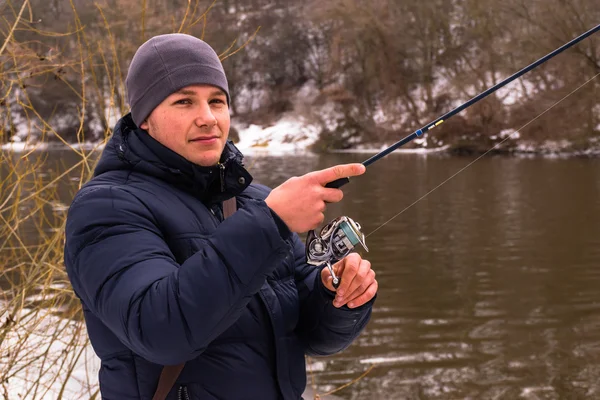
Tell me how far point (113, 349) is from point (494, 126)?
2371cm

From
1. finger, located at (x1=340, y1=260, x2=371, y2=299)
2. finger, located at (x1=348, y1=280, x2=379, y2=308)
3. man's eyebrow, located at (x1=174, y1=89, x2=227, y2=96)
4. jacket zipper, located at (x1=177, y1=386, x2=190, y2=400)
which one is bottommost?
jacket zipper, located at (x1=177, y1=386, x2=190, y2=400)

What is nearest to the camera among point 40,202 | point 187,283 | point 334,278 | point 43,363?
point 187,283

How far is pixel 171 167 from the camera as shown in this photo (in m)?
1.42

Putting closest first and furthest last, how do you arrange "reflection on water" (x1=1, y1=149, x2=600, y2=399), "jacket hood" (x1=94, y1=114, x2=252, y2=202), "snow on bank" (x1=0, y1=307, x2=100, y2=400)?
"jacket hood" (x1=94, y1=114, x2=252, y2=202) → "snow on bank" (x1=0, y1=307, x2=100, y2=400) → "reflection on water" (x1=1, y1=149, x2=600, y2=399)

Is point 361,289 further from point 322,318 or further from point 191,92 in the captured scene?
point 191,92

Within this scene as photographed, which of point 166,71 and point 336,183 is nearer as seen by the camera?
point 336,183

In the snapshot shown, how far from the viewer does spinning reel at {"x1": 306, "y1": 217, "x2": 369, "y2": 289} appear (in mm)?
1506

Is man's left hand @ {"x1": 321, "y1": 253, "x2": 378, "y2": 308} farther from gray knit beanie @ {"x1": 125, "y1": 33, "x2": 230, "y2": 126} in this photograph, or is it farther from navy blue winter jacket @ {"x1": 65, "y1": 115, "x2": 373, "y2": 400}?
gray knit beanie @ {"x1": 125, "y1": 33, "x2": 230, "y2": 126}

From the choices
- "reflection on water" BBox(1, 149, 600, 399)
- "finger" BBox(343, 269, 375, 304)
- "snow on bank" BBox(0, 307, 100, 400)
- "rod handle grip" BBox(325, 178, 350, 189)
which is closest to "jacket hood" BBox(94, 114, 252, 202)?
"rod handle grip" BBox(325, 178, 350, 189)

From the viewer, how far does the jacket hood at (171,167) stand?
142cm

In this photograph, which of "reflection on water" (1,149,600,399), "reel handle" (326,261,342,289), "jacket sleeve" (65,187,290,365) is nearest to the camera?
"jacket sleeve" (65,187,290,365)

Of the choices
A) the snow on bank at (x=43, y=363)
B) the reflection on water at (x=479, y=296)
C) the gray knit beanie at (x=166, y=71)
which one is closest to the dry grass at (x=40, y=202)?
the snow on bank at (x=43, y=363)

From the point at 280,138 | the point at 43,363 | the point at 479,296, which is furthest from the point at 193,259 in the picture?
the point at 280,138

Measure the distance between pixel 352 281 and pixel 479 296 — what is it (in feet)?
21.2
